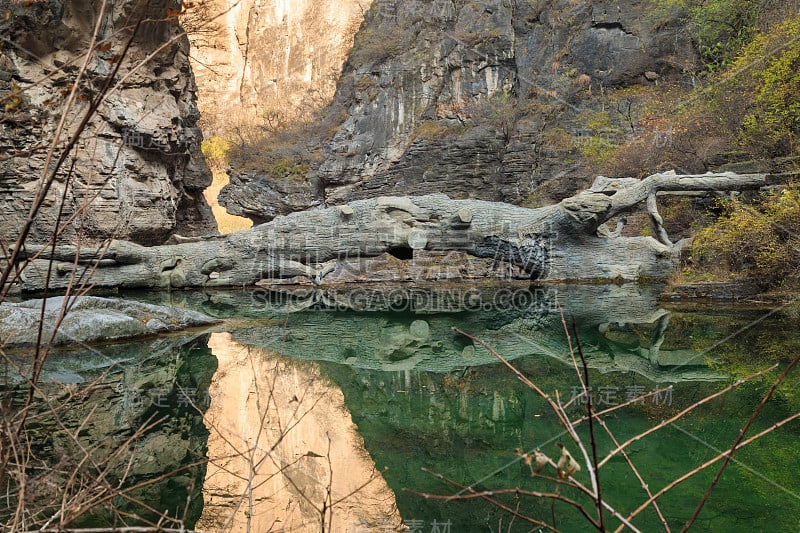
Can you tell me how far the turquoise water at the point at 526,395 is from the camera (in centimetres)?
241

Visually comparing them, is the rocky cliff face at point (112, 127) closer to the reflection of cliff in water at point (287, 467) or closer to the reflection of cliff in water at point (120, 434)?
the reflection of cliff in water at point (120, 434)

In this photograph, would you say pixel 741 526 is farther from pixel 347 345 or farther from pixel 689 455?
pixel 347 345

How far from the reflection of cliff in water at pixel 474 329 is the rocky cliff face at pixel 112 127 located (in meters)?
4.53

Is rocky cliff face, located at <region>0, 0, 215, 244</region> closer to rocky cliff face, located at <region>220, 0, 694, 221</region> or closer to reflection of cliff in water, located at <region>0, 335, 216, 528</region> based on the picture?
reflection of cliff in water, located at <region>0, 335, 216, 528</region>

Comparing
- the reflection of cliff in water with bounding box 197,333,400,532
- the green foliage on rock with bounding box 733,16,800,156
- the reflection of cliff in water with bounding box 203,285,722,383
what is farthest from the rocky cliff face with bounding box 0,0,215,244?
the green foliage on rock with bounding box 733,16,800,156

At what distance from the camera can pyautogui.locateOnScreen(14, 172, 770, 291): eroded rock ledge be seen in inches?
417

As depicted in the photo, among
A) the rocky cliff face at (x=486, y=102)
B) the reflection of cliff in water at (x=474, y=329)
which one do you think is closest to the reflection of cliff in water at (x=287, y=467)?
the reflection of cliff in water at (x=474, y=329)

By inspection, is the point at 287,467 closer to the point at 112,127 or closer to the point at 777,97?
the point at 777,97

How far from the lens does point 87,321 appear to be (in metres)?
5.94

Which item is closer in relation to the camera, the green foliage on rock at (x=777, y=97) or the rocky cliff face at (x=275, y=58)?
the green foliage on rock at (x=777, y=97)

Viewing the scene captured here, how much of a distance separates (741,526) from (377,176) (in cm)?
2115

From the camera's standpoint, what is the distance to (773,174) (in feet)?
28.9

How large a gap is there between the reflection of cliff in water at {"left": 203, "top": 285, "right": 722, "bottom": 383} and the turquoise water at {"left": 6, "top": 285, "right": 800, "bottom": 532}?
0.12 feet

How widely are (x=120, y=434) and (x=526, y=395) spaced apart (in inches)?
102
